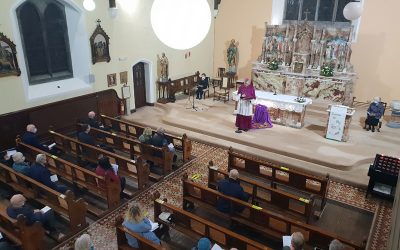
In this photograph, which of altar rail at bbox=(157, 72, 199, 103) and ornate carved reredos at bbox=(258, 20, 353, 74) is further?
altar rail at bbox=(157, 72, 199, 103)

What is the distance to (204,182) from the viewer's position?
818 centimetres

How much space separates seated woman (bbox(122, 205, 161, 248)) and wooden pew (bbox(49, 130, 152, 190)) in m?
2.38

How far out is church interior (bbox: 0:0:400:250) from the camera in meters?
5.82

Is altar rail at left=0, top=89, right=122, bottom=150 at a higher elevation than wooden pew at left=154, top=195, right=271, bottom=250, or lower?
higher

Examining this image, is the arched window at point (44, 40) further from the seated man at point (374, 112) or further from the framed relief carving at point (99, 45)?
the seated man at point (374, 112)

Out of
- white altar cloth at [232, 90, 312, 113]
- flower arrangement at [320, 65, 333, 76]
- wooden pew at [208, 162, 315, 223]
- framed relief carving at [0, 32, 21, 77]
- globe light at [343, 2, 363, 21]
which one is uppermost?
globe light at [343, 2, 363, 21]

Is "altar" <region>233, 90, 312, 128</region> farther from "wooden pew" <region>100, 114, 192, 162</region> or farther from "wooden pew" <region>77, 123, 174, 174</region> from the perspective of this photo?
"wooden pew" <region>77, 123, 174, 174</region>

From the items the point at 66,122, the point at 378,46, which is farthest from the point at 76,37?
the point at 378,46

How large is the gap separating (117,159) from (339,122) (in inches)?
283

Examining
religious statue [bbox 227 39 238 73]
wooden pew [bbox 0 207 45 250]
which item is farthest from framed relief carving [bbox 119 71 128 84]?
wooden pew [bbox 0 207 45 250]

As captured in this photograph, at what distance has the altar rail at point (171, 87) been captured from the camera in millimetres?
14359

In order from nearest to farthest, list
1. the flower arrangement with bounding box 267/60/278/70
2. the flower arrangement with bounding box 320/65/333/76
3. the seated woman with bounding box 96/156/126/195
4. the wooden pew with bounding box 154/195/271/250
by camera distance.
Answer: the wooden pew with bounding box 154/195/271/250 < the seated woman with bounding box 96/156/126/195 < the flower arrangement with bounding box 320/65/333/76 < the flower arrangement with bounding box 267/60/278/70

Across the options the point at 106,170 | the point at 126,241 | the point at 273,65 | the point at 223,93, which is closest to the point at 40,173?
the point at 106,170

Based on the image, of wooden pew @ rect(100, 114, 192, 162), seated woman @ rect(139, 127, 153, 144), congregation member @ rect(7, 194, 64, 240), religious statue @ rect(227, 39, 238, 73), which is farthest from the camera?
religious statue @ rect(227, 39, 238, 73)
